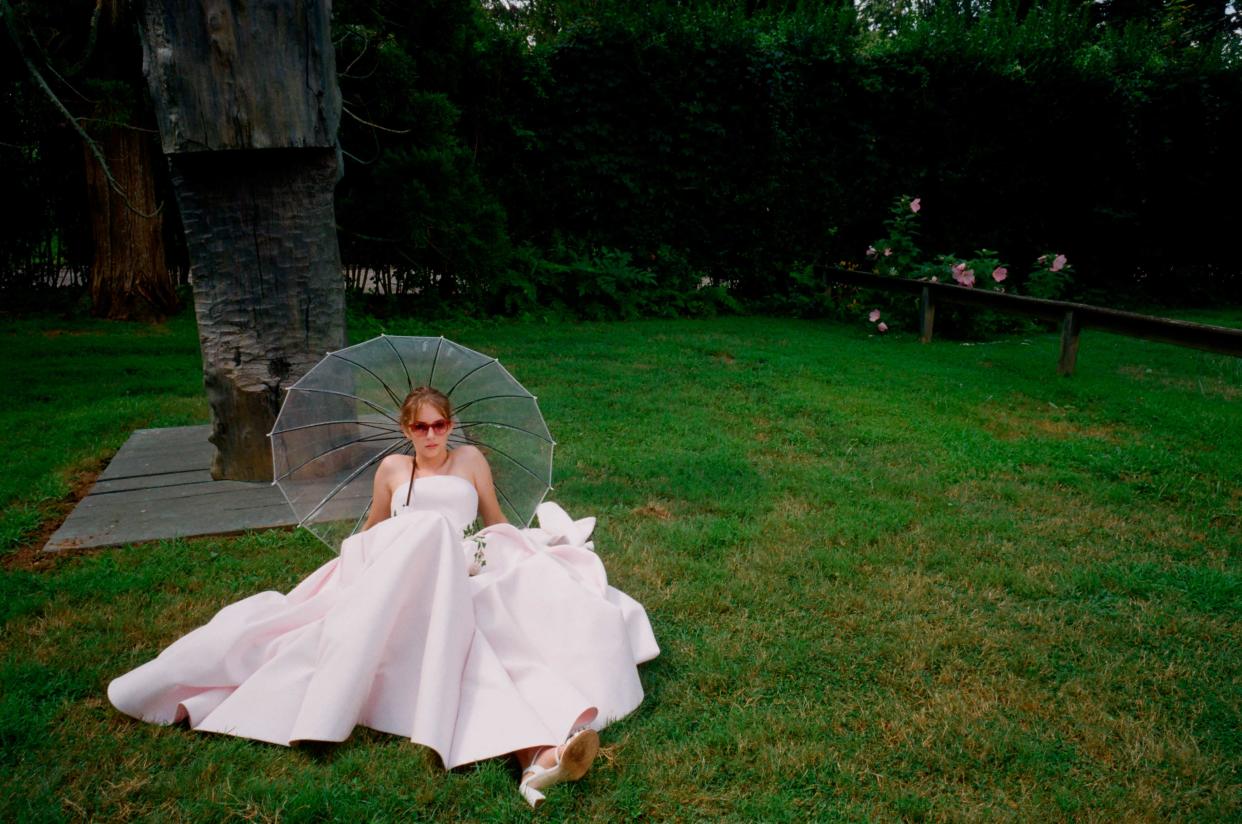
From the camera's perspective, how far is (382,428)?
374 cm

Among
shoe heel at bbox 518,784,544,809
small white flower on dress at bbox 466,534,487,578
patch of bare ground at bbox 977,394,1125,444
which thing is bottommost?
shoe heel at bbox 518,784,544,809

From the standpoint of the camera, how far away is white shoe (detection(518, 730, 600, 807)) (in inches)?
100.0

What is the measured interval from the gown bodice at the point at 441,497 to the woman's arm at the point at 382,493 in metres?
0.05

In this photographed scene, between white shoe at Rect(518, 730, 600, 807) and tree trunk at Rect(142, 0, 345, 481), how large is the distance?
3.12 m

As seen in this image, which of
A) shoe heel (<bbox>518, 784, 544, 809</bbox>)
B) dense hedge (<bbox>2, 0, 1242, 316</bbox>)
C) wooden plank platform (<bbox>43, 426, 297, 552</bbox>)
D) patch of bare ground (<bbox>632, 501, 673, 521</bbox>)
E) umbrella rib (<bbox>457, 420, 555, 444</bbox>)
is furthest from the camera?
dense hedge (<bbox>2, 0, 1242, 316</bbox>)

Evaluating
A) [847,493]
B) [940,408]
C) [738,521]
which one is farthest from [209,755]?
[940,408]

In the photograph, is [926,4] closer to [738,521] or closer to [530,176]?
[530,176]

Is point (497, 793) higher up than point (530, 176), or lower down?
lower down

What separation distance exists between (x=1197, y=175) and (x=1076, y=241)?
216 centimetres

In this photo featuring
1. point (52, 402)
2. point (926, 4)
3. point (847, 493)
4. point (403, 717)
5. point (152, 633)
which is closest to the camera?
point (403, 717)

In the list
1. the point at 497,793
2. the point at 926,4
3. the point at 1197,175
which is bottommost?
the point at 497,793

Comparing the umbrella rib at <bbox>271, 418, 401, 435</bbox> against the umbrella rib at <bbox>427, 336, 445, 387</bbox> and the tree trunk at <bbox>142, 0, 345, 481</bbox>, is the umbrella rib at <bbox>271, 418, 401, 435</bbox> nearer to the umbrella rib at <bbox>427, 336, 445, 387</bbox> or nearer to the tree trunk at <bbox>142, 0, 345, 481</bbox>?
the umbrella rib at <bbox>427, 336, 445, 387</bbox>

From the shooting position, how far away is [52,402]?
22.2 ft

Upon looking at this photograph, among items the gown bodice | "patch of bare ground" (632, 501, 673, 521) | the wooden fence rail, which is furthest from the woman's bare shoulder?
the wooden fence rail
